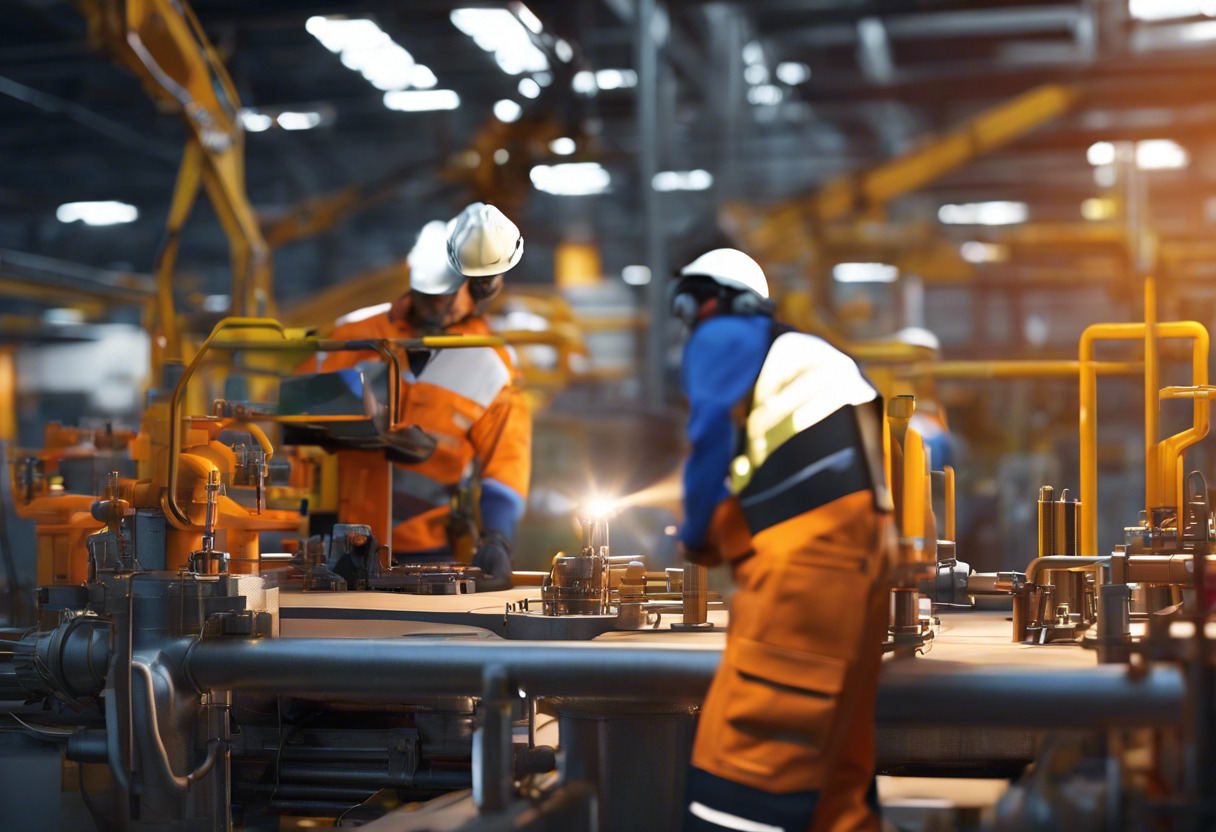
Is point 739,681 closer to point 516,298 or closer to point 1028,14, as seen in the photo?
point 516,298

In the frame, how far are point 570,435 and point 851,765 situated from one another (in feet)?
26.1

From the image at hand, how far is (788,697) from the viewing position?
2232mm

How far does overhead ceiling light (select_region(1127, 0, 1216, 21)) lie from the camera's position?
1095cm

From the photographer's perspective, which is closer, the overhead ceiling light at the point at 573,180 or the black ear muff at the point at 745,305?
the black ear muff at the point at 745,305

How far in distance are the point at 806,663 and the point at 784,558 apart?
190 mm

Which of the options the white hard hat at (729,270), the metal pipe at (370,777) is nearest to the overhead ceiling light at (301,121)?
the metal pipe at (370,777)

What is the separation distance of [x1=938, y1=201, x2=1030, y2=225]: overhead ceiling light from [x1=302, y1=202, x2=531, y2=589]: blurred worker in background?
15.3 meters

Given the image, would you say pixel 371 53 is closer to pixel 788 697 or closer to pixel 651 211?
pixel 651 211

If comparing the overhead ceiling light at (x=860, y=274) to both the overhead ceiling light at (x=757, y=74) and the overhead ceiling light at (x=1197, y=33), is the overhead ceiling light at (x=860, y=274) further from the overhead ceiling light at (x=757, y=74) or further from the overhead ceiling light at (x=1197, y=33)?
the overhead ceiling light at (x=1197, y=33)

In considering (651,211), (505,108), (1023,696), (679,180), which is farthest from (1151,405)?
(679,180)

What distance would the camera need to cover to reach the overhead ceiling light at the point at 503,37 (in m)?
10.7

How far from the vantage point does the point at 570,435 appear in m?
10.3

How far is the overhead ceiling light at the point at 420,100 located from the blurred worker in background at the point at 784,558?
1221cm

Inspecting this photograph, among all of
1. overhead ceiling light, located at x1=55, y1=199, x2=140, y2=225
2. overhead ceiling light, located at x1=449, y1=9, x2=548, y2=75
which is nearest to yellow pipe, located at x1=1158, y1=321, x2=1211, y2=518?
overhead ceiling light, located at x1=449, y1=9, x2=548, y2=75
